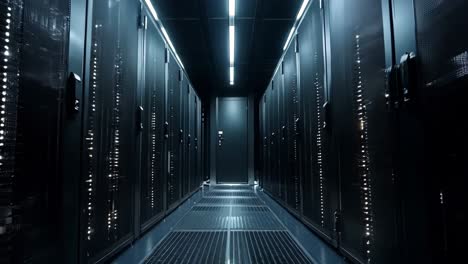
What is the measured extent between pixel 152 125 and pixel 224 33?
2.67 metres

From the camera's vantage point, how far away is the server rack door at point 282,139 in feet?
15.2

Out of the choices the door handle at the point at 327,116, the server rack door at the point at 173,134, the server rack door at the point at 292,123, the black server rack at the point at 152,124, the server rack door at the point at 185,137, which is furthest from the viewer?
the server rack door at the point at 185,137

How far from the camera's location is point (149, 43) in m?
3.17

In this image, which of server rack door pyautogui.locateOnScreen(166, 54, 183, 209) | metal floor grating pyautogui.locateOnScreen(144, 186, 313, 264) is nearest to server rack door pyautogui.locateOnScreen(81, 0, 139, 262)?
metal floor grating pyautogui.locateOnScreen(144, 186, 313, 264)

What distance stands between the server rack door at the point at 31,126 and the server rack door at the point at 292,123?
258 centimetres

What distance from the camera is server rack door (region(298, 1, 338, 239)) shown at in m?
2.46

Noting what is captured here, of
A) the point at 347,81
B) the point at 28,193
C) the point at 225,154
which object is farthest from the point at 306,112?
the point at 225,154

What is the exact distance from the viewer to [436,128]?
1.12 meters

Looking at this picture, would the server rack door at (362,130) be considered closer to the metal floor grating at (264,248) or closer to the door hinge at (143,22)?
the metal floor grating at (264,248)

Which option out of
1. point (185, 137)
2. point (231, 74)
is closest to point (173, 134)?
point (185, 137)

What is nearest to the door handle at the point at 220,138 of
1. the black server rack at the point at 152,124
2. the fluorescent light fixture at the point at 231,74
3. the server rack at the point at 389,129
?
the fluorescent light fixture at the point at 231,74

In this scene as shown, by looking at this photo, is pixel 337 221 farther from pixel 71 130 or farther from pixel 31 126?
pixel 31 126

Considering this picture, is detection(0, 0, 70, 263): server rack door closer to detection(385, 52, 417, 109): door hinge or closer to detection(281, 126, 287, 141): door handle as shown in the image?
detection(385, 52, 417, 109): door hinge

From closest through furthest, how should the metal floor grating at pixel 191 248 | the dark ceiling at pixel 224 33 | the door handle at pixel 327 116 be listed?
the metal floor grating at pixel 191 248, the door handle at pixel 327 116, the dark ceiling at pixel 224 33
